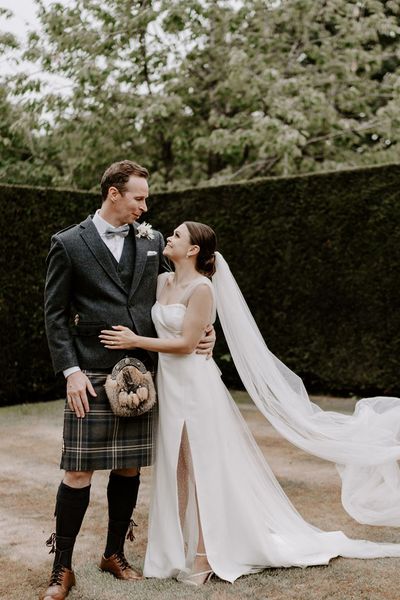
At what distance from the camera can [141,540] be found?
3.70m

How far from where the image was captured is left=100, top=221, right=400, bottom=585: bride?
3.11 metres

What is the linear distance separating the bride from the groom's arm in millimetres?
160

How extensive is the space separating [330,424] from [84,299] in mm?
1348

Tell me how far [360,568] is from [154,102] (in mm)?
8740

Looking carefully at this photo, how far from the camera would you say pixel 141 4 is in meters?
11.0

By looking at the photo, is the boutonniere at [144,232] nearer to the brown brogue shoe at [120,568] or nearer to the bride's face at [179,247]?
the bride's face at [179,247]

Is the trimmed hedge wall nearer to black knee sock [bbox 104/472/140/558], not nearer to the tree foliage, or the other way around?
the tree foliage

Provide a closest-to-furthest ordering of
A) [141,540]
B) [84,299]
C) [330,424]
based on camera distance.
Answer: [84,299]
[330,424]
[141,540]

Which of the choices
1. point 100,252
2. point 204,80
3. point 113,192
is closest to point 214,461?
point 100,252

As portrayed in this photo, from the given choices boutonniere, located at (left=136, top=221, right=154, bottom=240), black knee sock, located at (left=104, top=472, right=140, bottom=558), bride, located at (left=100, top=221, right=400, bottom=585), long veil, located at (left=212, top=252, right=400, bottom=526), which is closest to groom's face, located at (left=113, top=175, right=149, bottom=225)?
boutonniere, located at (left=136, top=221, right=154, bottom=240)

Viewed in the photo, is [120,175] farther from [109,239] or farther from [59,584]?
[59,584]

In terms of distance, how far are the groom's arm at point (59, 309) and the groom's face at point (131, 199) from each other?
29cm

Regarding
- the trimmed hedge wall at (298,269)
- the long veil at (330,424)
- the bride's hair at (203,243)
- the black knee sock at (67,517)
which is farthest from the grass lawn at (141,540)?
the trimmed hedge wall at (298,269)

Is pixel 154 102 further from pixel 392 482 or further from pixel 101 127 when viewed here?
pixel 392 482
